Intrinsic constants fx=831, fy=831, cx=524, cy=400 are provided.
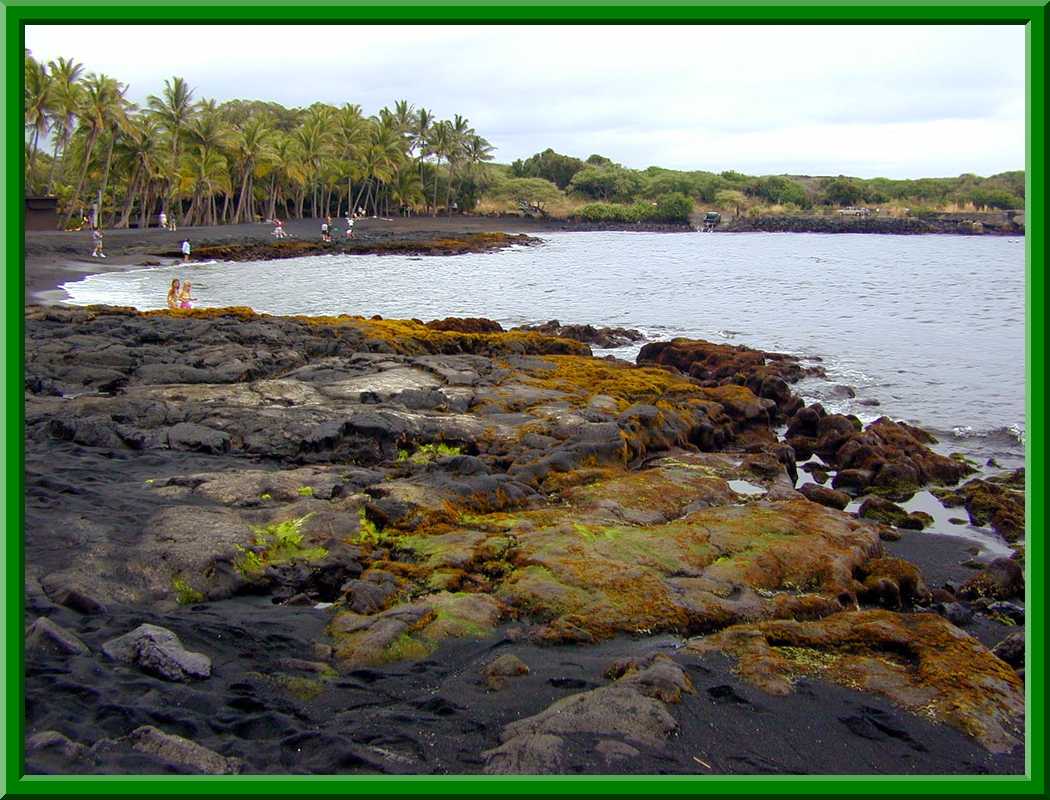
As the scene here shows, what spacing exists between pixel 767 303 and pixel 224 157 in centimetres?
4700

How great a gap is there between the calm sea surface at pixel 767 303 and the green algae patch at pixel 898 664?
577cm

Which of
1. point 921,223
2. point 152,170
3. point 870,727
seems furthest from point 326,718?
point 921,223

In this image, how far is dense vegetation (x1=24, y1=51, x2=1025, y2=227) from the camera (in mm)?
55019

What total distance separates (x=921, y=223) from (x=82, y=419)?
13849cm

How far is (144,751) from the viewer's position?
4492 mm

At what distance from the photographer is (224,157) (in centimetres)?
6750

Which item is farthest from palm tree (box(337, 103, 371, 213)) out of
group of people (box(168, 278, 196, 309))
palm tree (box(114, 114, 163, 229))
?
group of people (box(168, 278, 196, 309))

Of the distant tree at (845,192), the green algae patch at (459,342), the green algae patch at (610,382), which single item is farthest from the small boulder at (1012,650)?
the distant tree at (845,192)

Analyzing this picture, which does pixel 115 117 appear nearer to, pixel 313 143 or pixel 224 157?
pixel 224 157

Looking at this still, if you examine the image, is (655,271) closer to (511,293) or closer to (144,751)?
(511,293)

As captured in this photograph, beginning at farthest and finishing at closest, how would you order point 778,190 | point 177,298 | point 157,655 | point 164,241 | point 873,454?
point 778,190 → point 164,241 → point 177,298 → point 873,454 → point 157,655

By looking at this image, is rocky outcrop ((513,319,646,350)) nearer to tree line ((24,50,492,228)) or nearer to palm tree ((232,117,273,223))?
tree line ((24,50,492,228))

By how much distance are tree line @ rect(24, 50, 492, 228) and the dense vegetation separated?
0.47 ft

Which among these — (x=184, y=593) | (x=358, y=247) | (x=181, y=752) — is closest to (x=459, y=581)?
(x=184, y=593)
